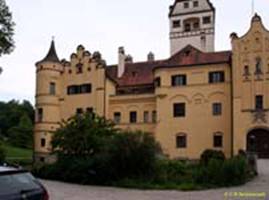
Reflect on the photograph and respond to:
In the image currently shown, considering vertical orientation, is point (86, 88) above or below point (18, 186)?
above

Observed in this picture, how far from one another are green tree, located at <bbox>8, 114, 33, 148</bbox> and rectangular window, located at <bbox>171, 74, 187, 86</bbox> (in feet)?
162

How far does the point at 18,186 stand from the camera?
9961 millimetres

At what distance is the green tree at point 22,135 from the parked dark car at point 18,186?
290 feet

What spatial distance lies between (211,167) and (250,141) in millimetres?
23935

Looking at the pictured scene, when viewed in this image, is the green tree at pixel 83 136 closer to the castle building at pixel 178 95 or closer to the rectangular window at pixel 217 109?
the castle building at pixel 178 95

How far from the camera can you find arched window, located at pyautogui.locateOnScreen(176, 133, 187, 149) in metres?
54.0

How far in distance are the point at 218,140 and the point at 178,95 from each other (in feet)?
22.4

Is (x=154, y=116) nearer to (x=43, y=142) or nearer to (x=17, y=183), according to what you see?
(x=43, y=142)

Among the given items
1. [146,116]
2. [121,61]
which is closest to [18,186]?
[146,116]

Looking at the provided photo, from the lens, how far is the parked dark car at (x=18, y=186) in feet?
31.6

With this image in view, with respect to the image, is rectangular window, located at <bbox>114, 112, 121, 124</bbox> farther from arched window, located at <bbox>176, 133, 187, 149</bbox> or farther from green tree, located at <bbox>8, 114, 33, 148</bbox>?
green tree, located at <bbox>8, 114, 33, 148</bbox>

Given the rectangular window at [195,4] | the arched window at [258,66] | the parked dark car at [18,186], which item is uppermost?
the rectangular window at [195,4]

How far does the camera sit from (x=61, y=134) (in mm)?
36781

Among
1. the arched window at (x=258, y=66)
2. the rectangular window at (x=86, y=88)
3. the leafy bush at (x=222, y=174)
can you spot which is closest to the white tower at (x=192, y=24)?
the rectangular window at (x=86, y=88)
